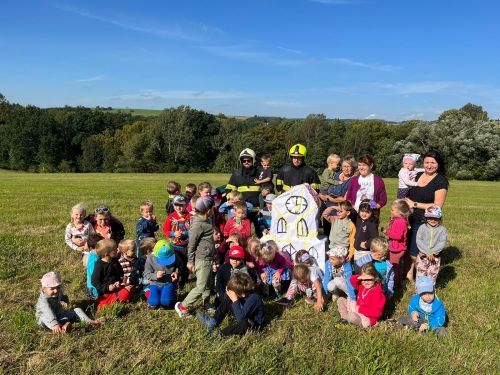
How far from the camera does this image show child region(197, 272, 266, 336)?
16.2 feet

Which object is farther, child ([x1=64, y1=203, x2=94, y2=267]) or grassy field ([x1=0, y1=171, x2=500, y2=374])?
child ([x1=64, y1=203, x2=94, y2=267])

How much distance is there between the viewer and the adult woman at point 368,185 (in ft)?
23.3

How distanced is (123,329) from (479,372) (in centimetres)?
412

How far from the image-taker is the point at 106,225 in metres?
7.23

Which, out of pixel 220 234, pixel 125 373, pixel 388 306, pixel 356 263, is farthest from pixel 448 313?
pixel 125 373

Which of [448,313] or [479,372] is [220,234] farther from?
[479,372]

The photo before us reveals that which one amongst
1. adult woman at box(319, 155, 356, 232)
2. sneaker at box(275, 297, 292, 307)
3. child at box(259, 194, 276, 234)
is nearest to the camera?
sneaker at box(275, 297, 292, 307)

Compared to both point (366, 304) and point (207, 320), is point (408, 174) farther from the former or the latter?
point (207, 320)

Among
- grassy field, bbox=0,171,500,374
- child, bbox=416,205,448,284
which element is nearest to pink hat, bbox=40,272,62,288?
grassy field, bbox=0,171,500,374

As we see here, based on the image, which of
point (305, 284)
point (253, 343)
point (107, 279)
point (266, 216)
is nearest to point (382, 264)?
point (305, 284)

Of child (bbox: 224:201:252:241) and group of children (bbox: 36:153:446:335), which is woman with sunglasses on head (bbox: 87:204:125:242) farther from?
child (bbox: 224:201:252:241)

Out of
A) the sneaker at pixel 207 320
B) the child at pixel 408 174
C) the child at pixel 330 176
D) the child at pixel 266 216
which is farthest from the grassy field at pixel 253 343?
the child at pixel 330 176

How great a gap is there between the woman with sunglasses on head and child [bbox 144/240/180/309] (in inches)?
59.8

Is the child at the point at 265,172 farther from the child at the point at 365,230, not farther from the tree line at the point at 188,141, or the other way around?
the tree line at the point at 188,141
